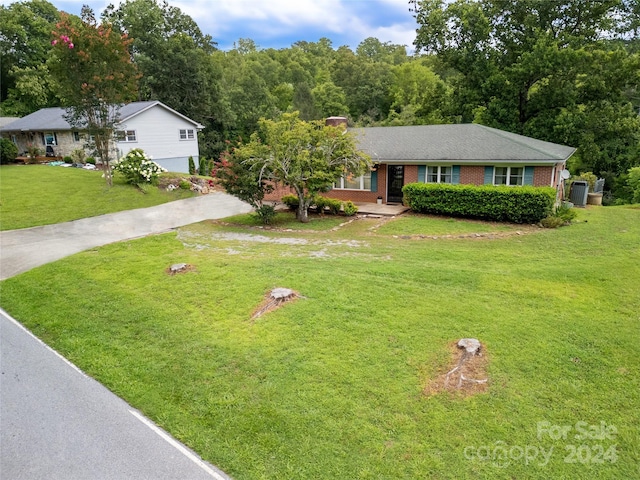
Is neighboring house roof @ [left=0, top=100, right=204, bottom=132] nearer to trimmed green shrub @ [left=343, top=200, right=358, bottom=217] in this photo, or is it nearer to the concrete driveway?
the concrete driveway

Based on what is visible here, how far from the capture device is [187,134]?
3241 centimetres

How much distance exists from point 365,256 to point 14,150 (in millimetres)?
30452

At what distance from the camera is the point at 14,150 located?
3008 centimetres

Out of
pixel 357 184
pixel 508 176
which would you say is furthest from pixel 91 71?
pixel 508 176

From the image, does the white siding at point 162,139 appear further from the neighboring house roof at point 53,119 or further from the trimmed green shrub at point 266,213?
the trimmed green shrub at point 266,213

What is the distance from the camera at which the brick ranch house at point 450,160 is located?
55.6 ft

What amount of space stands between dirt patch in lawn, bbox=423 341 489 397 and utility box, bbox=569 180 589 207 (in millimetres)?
17302

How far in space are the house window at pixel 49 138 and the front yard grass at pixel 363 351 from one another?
85.7 ft

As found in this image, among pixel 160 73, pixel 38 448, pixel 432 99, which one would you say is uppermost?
pixel 160 73

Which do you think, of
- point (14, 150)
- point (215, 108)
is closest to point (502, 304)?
point (14, 150)

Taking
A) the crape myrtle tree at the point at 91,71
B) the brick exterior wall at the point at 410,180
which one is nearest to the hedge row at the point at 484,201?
the brick exterior wall at the point at 410,180

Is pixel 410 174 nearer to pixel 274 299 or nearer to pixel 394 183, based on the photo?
pixel 394 183

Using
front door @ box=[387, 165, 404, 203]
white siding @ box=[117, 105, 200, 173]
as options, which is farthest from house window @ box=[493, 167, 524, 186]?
white siding @ box=[117, 105, 200, 173]

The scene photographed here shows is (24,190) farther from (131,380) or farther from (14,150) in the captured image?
(131,380)
